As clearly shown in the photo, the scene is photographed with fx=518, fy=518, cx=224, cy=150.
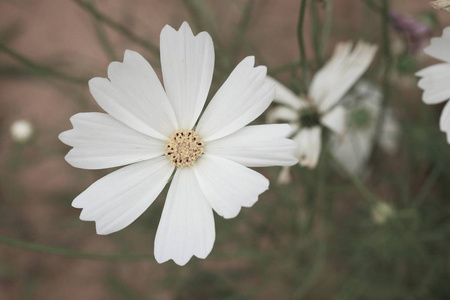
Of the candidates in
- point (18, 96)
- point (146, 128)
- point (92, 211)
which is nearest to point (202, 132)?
point (146, 128)

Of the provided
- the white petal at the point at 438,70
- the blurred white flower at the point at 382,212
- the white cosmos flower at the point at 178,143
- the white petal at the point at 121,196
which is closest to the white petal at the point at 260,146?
the white cosmos flower at the point at 178,143

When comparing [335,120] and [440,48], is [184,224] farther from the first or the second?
[440,48]

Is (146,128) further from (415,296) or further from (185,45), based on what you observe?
(415,296)

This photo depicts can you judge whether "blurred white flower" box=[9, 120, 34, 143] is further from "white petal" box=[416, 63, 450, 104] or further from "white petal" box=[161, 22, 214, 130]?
"white petal" box=[416, 63, 450, 104]

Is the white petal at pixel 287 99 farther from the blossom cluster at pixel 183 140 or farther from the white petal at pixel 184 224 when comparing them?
the white petal at pixel 184 224

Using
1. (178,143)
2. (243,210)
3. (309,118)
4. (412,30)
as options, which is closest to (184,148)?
(178,143)

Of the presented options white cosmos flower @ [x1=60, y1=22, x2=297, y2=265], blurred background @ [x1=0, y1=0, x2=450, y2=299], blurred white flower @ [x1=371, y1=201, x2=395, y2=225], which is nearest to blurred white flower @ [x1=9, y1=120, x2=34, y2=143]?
blurred background @ [x1=0, y1=0, x2=450, y2=299]

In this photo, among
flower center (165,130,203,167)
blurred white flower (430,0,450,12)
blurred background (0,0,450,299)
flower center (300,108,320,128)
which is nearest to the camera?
blurred white flower (430,0,450,12)
